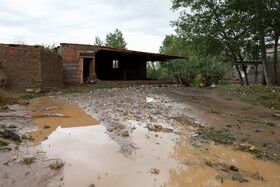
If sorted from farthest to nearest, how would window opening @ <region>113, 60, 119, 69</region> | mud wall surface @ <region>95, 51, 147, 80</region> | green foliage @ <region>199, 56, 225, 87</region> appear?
window opening @ <region>113, 60, 119, 69</region>
mud wall surface @ <region>95, 51, 147, 80</region>
green foliage @ <region>199, 56, 225, 87</region>

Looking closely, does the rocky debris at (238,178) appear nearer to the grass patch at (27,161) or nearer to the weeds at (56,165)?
the weeds at (56,165)

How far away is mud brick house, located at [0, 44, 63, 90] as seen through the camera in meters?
8.00

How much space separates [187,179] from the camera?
6.30 ft

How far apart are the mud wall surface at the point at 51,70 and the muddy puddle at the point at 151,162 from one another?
6402mm

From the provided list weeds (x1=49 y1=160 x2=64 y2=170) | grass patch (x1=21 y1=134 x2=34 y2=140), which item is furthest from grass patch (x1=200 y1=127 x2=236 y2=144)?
grass patch (x1=21 y1=134 x2=34 y2=140)

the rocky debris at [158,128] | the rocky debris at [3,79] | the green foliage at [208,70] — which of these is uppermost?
the green foliage at [208,70]

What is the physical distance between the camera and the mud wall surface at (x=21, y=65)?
8.00 metres

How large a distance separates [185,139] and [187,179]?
47.7 inches

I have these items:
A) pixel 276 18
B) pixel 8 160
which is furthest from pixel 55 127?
pixel 276 18

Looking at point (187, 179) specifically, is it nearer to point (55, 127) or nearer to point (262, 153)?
point (262, 153)

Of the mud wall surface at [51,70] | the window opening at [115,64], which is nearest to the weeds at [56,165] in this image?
the mud wall surface at [51,70]

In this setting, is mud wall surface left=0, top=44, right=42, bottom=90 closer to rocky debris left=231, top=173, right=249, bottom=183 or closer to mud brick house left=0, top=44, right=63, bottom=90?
mud brick house left=0, top=44, right=63, bottom=90

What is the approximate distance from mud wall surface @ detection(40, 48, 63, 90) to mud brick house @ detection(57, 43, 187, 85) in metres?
0.75

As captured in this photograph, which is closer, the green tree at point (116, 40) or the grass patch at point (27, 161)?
the grass patch at point (27, 161)
